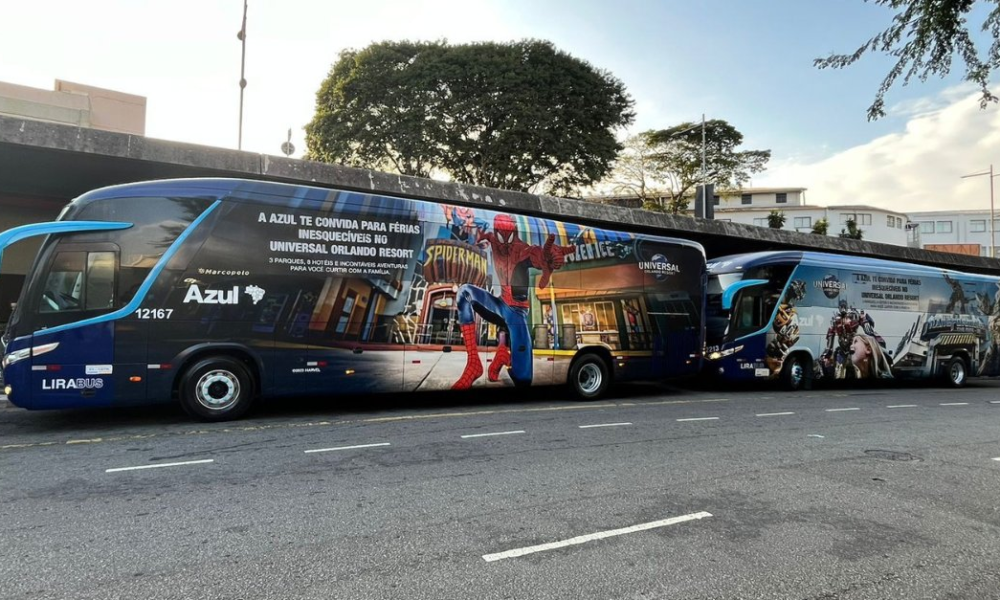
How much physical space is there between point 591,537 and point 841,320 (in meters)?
13.5

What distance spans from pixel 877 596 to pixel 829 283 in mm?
13056

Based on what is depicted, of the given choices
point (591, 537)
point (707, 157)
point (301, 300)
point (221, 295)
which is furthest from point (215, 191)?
point (707, 157)

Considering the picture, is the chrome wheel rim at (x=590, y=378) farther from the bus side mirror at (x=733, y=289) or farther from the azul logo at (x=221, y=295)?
the azul logo at (x=221, y=295)

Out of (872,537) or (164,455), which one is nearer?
(872,537)

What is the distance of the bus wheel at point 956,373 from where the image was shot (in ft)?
56.8

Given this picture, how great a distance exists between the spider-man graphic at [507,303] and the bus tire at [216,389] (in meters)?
3.18

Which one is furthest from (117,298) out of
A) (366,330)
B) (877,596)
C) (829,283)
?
(829,283)

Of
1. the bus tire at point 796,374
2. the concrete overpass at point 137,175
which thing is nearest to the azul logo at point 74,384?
the concrete overpass at point 137,175

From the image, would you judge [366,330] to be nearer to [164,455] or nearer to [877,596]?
[164,455]

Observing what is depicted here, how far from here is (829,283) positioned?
14.5m

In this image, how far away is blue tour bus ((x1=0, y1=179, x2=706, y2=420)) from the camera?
7203 millimetres

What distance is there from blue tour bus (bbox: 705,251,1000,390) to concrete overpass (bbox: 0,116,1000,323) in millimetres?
3741

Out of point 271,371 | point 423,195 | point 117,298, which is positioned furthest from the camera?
point 423,195

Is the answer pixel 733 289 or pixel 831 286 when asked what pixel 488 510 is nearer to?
pixel 733 289
